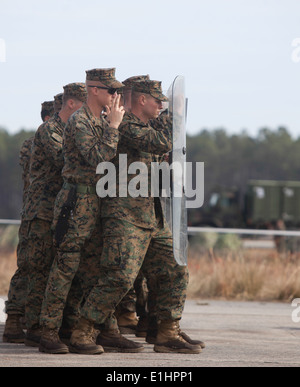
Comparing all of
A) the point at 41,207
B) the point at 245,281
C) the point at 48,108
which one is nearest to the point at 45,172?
the point at 41,207

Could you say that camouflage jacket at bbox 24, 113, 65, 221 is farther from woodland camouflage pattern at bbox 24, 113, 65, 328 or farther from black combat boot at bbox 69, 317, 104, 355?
black combat boot at bbox 69, 317, 104, 355

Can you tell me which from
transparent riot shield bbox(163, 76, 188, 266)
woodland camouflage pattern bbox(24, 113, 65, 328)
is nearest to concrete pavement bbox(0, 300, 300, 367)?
woodland camouflage pattern bbox(24, 113, 65, 328)

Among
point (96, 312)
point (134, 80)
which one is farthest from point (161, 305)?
point (134, 80)

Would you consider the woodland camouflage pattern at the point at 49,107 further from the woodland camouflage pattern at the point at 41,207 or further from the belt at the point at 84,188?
the belt at the point at 84,188

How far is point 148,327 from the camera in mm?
7383

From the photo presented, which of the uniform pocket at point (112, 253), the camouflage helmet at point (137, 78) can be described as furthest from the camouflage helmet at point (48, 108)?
the uniform pocket at point (112, 253)

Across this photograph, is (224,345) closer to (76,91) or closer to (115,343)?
(115,343)

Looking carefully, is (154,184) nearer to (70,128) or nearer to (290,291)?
(70,128)

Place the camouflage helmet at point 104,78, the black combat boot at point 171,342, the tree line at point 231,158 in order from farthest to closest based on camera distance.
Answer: the tree line at point 231,158
the black combat boot at point 171,342
the camouflage helmet at point 104,78

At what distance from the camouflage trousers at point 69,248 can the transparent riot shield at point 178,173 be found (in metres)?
0.59

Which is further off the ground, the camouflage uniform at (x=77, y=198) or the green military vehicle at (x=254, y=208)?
the camouflage uniform at (x=77, y=198)

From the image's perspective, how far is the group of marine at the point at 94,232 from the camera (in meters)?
6.49

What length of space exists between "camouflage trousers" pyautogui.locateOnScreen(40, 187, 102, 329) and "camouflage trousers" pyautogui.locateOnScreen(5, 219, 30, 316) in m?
0.89

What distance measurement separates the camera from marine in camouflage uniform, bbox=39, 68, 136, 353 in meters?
6.44
